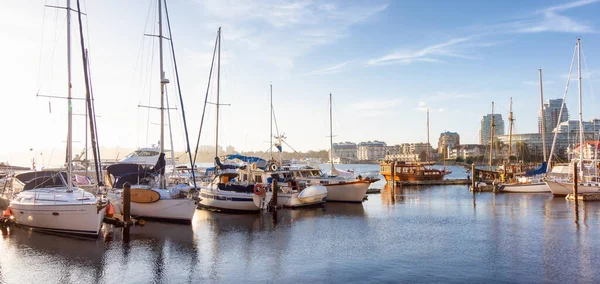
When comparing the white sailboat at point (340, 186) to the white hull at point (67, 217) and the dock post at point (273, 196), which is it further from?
the white hull at point (67, 217)

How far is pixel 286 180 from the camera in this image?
37938mm

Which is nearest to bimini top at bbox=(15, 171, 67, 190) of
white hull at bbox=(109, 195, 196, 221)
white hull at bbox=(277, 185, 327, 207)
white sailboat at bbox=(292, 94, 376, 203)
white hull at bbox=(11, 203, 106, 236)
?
white hull at bbox=(11, 203, 106, 236)

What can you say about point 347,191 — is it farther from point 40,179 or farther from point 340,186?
point 40,179

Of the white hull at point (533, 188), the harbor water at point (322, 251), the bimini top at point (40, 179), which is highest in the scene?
the bimini top at point (40, 179)

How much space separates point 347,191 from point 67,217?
931 inches

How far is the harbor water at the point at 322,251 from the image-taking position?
1633cm

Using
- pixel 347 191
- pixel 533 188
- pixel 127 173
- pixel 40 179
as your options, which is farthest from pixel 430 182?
pixel 40 179

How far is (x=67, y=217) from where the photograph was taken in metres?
22.4

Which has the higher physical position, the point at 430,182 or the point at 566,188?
the point at 566,188

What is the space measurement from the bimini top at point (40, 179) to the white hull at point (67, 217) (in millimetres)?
3678

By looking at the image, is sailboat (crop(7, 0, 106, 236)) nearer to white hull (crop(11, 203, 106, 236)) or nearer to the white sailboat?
white hull (crop(11, 203, 106, 236))

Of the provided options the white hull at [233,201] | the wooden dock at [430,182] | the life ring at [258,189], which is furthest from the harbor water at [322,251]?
the wooden dock at [430,182]

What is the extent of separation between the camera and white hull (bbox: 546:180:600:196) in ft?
139

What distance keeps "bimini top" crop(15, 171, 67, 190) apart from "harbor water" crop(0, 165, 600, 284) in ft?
9.13
